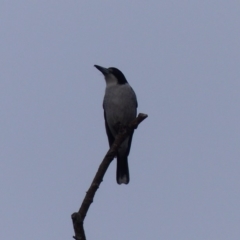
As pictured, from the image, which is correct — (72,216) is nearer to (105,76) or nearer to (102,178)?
(102,178)

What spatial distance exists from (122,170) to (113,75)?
6.03 ft

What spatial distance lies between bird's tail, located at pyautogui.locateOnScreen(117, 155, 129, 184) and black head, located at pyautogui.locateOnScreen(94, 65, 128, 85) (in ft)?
4.36

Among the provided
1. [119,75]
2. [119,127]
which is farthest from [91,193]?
[119,75]

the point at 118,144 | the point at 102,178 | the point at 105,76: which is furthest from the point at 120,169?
the point at 102,178

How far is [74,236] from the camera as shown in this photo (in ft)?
10.3

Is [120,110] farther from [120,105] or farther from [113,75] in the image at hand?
[113,75]

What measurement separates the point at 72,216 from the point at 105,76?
5544mm

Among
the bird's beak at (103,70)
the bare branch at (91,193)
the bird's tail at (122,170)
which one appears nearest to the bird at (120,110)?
the bird's tail at (122,170)

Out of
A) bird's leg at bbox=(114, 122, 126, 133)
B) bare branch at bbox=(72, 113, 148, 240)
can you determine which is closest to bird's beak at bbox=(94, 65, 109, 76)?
bird's leg at bbox=(114, 122, 126, 133)

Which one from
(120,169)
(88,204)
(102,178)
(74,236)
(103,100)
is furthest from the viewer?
(103,100)

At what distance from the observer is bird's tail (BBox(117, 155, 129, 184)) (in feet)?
23.8

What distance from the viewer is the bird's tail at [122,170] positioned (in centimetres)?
725

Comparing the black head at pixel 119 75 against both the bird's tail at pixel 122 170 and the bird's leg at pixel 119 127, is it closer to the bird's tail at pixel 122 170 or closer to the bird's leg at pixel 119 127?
the bird's leg at pixel 119 127

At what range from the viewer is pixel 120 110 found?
7.78 m
